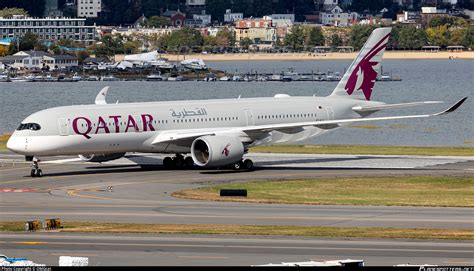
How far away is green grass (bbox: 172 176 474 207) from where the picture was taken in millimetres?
70312

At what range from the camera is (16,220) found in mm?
62844

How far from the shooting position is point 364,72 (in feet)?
322

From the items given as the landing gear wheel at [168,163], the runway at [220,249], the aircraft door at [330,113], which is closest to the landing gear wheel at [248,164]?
the landing gear wheel at [168,163]

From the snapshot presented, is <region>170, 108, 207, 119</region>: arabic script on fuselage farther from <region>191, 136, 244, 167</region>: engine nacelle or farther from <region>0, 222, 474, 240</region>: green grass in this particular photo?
<region>0, 222, 474, 240</region>: green grass

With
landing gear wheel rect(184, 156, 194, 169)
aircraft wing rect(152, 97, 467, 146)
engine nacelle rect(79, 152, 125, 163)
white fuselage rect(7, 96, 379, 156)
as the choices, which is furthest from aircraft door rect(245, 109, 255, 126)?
engine nacelle rect(79, 152, 125, 163)

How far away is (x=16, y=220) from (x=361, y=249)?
1899 centimetres

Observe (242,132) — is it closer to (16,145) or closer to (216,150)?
(216,150)

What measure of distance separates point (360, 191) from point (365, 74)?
24143mm

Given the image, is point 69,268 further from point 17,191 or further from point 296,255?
point 17,191

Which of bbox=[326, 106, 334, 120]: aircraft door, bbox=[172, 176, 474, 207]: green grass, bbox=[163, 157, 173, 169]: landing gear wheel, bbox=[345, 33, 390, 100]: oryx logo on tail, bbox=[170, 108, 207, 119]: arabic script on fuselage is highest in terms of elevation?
bbox=[345, 33, 390, 100]: oryx logo on tail

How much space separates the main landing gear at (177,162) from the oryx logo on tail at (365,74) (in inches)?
589

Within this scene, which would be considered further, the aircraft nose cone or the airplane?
the airplane

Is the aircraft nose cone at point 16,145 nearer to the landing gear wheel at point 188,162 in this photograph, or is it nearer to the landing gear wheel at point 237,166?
the landing gear wheel at point 188,162

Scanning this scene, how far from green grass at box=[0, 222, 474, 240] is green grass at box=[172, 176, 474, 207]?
10.8 m
